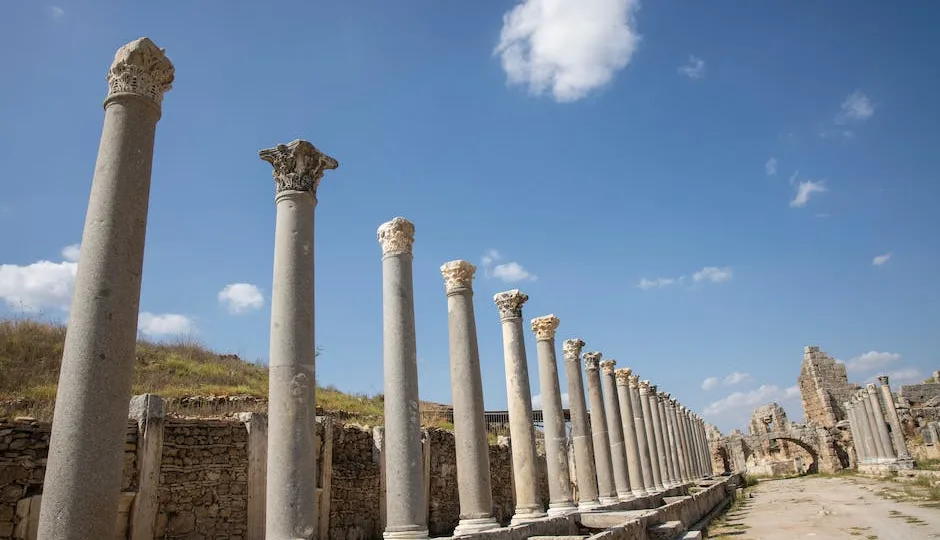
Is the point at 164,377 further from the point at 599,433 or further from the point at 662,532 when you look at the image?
the point at 662,532

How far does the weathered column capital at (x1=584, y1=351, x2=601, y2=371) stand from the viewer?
2105cm

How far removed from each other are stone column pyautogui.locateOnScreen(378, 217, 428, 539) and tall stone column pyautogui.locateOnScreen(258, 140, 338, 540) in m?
2.07

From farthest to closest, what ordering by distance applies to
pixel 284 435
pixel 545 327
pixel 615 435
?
pixel 615 435
pixel 545 327
pixel 284 435

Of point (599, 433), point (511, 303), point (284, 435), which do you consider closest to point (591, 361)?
point (599, 433)

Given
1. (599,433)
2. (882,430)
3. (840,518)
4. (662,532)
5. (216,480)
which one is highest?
(599,433)

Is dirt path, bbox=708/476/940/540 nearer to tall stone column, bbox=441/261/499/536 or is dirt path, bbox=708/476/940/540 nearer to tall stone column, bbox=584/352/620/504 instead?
tall stone column, bbox=584/352/620/504

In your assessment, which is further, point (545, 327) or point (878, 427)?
point (878, 427)

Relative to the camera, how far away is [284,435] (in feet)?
23.8

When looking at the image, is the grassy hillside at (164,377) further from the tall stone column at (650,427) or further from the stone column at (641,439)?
the tall stone column at (650,427)

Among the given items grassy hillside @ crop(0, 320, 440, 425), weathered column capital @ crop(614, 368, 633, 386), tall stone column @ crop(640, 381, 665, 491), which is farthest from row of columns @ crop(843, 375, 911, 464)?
grassy hillside @ crop(0, 320, 440, 425)

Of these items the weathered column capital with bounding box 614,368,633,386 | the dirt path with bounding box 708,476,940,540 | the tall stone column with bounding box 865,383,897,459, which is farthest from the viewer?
the tall stone column with bounding box 865,383,897,459

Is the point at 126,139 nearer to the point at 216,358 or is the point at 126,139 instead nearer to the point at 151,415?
the point at 151,415

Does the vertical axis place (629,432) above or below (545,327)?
below

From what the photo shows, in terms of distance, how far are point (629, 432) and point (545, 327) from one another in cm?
1025
